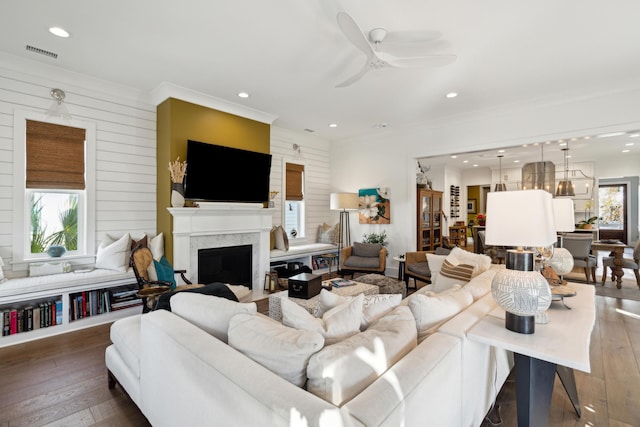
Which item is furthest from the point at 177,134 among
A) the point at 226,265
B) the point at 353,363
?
the point at 353,363

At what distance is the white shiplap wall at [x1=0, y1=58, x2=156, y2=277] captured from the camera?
10.6ft

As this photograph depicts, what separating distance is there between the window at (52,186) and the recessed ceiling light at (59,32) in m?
1.12

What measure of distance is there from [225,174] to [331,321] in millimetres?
3369

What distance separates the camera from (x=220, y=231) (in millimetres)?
4258

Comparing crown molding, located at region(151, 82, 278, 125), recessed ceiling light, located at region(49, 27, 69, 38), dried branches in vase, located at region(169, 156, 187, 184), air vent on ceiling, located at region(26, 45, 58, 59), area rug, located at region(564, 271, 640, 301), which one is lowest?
area rug, located at region(564, 271, 640, 301)

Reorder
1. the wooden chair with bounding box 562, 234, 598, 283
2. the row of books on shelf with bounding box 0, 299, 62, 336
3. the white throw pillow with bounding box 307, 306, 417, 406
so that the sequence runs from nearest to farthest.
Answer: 1. the white throw pillow with bounding box 307, 306, 417, 406
2. the row of books on shelf with bounding box 0, 299, 62, 336
3. the wooden chair with bounding box 562, 234, 598, 283

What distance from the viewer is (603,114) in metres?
3.88

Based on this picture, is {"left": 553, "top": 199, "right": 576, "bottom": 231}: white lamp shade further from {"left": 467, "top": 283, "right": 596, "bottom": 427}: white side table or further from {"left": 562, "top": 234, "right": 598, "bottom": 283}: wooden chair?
{"left": 562, "top": 234, "right": 598, "bottom": 283}: wooden chair

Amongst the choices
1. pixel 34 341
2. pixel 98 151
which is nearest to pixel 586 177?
pixel 98 151

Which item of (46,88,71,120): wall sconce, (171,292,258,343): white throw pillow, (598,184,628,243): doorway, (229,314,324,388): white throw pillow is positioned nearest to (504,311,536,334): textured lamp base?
(229,314,324,388): white throw pillow

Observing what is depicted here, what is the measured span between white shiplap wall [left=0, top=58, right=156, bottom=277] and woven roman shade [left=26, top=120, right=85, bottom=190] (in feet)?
0.51

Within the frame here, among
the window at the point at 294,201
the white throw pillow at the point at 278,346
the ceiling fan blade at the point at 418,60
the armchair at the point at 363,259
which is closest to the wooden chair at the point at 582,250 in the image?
the armchair at the point at 363,259

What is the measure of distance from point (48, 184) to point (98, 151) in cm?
64

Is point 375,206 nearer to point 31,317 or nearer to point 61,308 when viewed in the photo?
point 61,308
